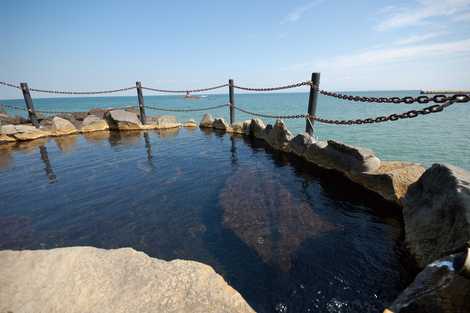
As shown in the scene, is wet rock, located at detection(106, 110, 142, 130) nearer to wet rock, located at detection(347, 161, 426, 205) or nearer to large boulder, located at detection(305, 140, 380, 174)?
large boulder, located at detection(305, 140, 380, 174)

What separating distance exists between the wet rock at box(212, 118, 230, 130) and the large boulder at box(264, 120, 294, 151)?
10.2 feet

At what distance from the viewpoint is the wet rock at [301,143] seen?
6.03m

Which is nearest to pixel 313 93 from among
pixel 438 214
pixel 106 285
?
pixel 438 214

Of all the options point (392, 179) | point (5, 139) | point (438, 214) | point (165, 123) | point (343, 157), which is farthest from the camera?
point (165, 123)

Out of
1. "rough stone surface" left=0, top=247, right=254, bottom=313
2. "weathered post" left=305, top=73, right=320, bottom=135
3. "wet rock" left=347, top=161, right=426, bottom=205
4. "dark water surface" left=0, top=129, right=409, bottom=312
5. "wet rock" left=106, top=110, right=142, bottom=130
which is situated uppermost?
"weathered post" left=305, top=73, right=320, bottom=135

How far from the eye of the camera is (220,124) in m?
10.8

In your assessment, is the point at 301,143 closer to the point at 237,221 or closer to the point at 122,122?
the point at 237,221

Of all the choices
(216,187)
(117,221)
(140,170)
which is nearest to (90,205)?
(117,221)

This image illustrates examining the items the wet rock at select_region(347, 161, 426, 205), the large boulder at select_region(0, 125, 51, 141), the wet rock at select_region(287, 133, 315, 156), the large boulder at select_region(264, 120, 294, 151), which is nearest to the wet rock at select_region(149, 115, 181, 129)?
the large boulder at select_region(0, 125, 51, 141)

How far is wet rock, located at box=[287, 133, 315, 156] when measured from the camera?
6030mm

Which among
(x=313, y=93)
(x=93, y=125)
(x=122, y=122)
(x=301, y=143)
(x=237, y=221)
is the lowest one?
(x=237, y=221)

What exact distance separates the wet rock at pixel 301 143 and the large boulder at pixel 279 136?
26 cm

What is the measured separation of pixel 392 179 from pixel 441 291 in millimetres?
2600

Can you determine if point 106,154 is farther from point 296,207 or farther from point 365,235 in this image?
point 365,235
